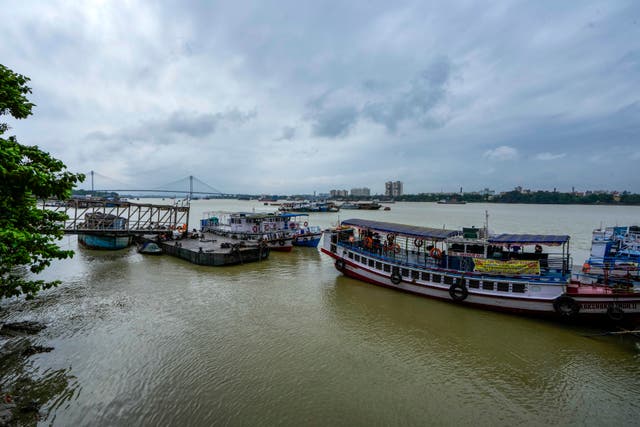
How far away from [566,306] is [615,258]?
740 cm

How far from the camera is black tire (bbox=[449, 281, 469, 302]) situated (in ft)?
59.2

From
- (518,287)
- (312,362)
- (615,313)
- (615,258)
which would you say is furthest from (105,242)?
(615,258)

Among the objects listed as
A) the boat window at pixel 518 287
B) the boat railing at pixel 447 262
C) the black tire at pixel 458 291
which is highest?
the boat railing at pixel 447 262

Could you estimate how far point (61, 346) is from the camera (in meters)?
12.9

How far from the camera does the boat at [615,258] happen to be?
53.9 feet

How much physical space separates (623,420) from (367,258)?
49.1 ft

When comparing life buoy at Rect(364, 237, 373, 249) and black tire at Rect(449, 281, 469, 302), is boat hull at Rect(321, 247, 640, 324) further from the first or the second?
life buoy at Rect(364, 237, 373, 249)

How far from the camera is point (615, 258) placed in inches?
760

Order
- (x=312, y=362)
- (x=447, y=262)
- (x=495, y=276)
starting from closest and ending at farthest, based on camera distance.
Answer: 1. (x=312, y=362)
2. (x=495, y=276)
3. (x=447, y=262)

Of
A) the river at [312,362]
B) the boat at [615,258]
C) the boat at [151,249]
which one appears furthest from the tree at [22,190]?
the boat at [151,249]

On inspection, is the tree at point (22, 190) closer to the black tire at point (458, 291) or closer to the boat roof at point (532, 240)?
the black tire at point (458, 291)

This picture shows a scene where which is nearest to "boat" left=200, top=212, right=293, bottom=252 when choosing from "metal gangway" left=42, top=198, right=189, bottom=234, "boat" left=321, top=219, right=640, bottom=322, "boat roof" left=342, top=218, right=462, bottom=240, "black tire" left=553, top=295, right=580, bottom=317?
"metal gangway" left=42, top=198, right=189, bottom=234

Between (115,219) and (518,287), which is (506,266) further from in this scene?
(115,219)

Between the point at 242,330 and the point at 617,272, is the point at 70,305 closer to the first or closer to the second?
the point at 242,330
